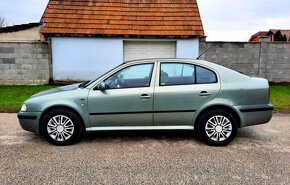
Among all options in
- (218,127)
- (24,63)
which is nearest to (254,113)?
(218,127)

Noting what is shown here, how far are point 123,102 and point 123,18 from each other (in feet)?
28.2

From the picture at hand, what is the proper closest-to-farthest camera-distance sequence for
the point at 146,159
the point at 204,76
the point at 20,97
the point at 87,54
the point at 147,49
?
the point at 146,159
the point at 204,76
the point at 20,97
the point at 87,54
the point at 147,49

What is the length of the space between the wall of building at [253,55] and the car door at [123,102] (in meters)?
7.80

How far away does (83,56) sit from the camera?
11547mm

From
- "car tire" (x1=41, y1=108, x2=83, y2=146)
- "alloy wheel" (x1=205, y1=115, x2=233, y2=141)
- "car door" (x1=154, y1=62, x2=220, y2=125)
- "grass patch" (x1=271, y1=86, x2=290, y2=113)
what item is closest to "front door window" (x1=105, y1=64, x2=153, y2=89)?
"car door" (x1=154, y1=62, x2=220, y2=125)

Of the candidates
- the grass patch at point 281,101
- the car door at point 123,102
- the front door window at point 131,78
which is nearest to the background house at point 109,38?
the grass patch at point 281,101

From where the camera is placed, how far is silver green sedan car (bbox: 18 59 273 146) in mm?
4375

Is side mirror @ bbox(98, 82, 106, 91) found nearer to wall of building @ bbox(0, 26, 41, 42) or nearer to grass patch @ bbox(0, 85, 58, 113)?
grass patch @ bbox(0, 85, 58, 113)

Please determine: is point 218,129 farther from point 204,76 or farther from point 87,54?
point 87,54

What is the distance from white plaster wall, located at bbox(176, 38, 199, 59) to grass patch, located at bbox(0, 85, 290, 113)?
372cm

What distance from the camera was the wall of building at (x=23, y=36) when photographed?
38.9ft

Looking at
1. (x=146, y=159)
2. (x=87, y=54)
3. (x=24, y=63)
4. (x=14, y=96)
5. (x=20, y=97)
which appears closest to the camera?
(x=146, y=159)

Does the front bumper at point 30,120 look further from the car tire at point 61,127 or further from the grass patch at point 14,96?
the grass patch at point 14,96

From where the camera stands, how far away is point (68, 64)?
11555 millimetres
